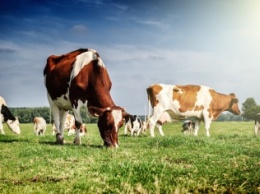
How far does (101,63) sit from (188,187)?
8411mm

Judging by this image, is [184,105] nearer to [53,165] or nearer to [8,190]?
[53,165]

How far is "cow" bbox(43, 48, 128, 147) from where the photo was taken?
10742 mm

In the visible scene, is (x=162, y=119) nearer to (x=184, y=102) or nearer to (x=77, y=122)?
(x=184, y=102)

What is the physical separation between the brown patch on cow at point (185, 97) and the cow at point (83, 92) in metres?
9.33

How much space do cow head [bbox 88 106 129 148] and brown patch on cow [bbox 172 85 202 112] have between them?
11.0 m

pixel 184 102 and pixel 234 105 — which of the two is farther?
pixel 234 105

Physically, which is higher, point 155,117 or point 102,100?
point 102,100

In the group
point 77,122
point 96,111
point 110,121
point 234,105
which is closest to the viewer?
point 110,121

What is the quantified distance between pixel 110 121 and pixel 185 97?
38.6 feet

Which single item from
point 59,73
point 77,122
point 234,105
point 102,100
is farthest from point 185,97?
point 102,100

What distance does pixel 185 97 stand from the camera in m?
21.6

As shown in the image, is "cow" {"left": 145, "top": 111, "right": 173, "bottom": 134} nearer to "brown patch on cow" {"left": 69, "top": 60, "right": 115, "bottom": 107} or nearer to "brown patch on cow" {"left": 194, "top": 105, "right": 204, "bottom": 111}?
"brown patch on cow" {"left": 194, "top": 105, "right": 204, "bottom": 111}

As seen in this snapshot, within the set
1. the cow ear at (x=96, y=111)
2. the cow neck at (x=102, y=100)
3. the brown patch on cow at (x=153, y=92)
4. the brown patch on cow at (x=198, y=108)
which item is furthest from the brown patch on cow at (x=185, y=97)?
the cow ear at (x=96, y=111)

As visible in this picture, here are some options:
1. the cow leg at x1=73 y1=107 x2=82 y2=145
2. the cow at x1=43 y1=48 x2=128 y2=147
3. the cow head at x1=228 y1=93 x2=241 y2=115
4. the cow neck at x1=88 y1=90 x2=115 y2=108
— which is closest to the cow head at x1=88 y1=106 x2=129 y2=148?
the cow at x1=43 y1=48 x2=128 y2=147
